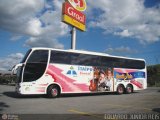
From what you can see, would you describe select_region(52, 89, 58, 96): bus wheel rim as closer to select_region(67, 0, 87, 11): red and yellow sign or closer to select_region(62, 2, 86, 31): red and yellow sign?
select_region(62, 2, 86, 31): red and yellow sign

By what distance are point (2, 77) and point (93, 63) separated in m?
34.0

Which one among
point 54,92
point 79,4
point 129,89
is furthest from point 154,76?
point 54,92

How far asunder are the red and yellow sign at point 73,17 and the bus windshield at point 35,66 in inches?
534

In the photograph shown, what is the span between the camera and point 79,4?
33469 mm

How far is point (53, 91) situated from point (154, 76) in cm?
2840

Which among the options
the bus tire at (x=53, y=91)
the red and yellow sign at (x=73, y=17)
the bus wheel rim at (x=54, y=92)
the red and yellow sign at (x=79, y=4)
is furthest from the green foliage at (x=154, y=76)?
the bus wheel rim at (x=54, y=92)

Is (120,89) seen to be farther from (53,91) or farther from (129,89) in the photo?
Answer: (53,91)

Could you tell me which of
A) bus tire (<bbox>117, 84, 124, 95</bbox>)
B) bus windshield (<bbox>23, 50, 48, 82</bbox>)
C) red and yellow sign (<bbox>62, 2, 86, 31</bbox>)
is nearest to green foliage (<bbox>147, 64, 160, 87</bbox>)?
red and yellow sign (<bbox>62, 2, 86, 31</bbox>)

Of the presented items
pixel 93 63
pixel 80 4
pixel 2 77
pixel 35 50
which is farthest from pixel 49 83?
pixel 2 77

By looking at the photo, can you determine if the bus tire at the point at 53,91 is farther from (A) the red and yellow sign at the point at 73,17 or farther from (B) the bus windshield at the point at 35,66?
(A) the red and yellow sign at the point at 73,17

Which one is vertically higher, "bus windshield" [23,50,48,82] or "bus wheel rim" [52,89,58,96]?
"bus windshield" [23,50,48,82]

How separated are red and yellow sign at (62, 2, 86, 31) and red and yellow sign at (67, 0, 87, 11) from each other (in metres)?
0.50

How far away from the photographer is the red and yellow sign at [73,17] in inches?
1209

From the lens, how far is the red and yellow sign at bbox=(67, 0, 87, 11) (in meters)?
32.6
